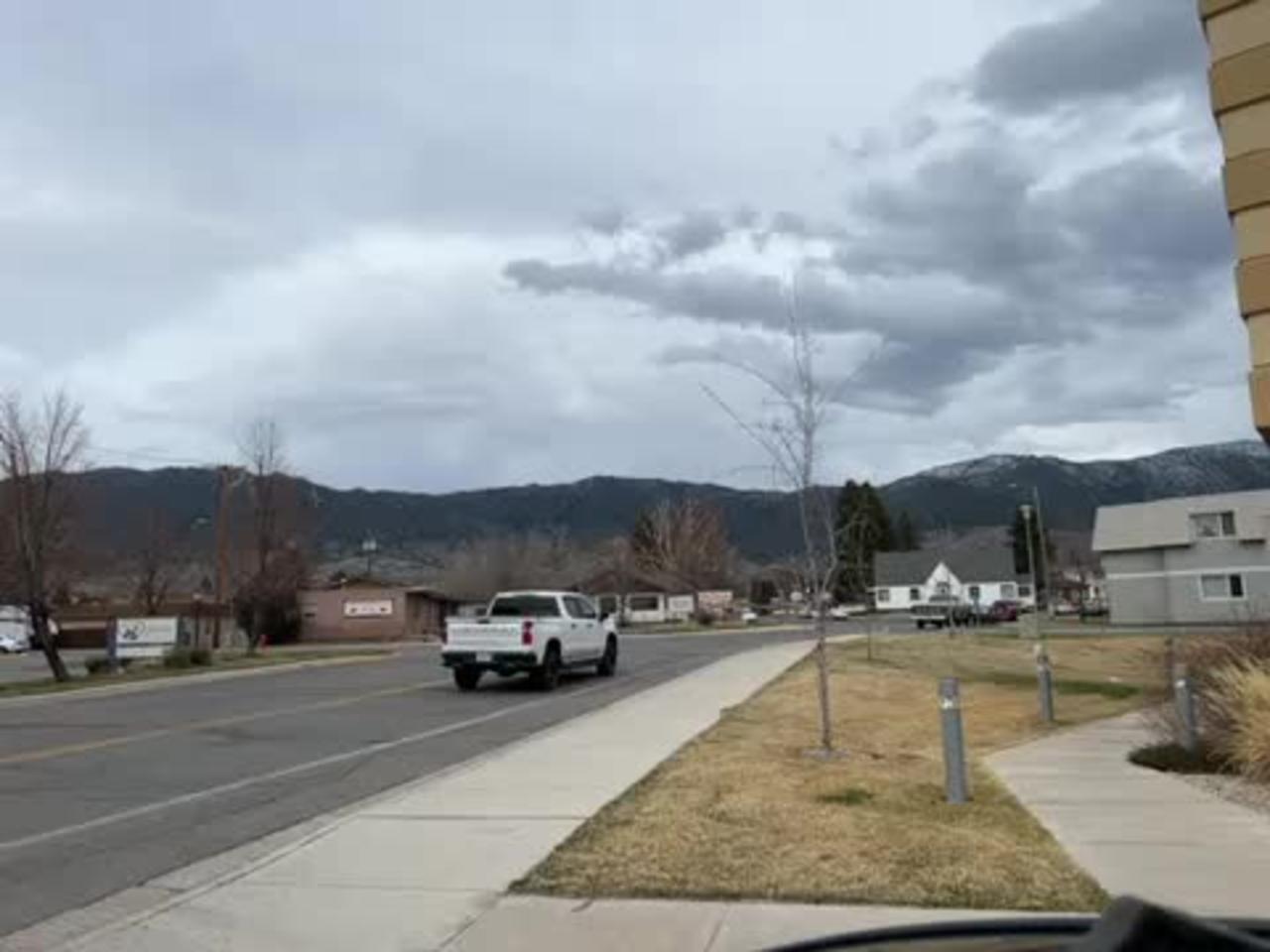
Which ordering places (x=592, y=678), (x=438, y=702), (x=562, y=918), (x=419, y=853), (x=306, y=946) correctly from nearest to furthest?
1. (x=306, y=946)
2. (x=562, y=918)
3. (x=419, y=853)
4. (x=438, y=702)
5. (x=592, y=678)

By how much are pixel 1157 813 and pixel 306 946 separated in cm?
657

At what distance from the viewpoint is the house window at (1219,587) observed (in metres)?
67.2

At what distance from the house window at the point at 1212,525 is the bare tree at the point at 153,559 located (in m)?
53.9

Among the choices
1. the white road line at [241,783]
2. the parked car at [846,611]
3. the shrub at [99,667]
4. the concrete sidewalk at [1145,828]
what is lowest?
the concrete sidewalk at [1145,828]

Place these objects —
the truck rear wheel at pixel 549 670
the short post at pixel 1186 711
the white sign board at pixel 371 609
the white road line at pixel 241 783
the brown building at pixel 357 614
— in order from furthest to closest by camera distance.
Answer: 1. the white sign board at pixel 371 609
2. the brown building at pixel 357 614
3. the truck rear wheel at pixel 549 670
4. the short post at pixel 1186 711
5. the white road line at pixel 241 783

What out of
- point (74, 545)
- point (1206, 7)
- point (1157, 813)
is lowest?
point (1157, 813)

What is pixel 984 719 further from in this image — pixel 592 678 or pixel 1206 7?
pixel 592 678

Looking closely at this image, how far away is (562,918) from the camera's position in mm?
7492

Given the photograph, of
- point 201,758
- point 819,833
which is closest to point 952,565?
point 201,758

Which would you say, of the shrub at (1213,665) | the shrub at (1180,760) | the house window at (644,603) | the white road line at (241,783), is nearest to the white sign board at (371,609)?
the house window at (644,603)

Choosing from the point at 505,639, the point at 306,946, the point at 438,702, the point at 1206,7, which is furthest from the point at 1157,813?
the point at 505,639

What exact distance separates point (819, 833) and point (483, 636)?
57.9 ft

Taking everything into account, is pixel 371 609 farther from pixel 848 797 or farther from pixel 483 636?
pixel 848 797

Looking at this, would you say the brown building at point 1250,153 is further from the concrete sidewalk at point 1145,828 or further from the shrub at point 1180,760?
the concrete sidewalk at point 1145,828
